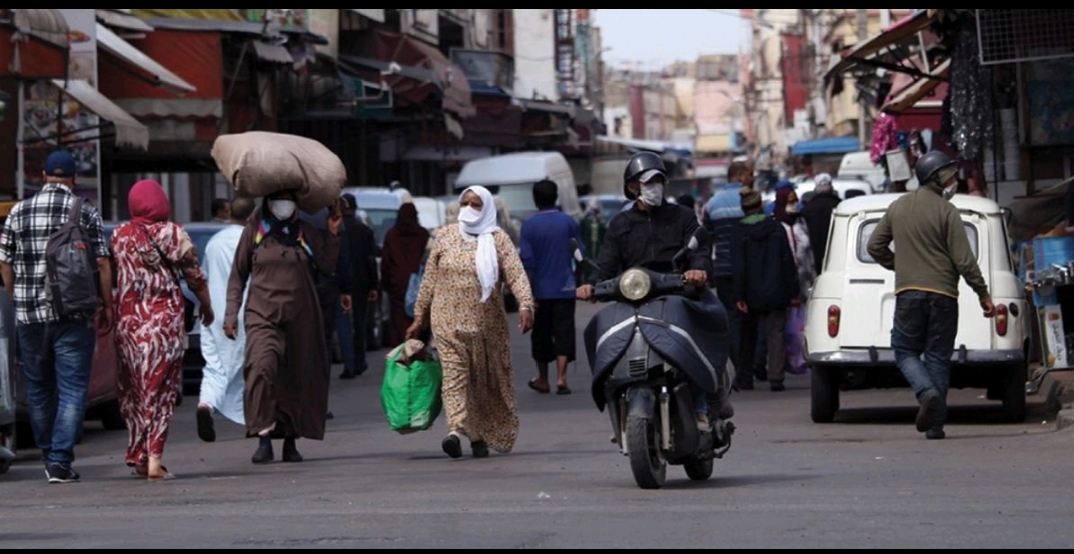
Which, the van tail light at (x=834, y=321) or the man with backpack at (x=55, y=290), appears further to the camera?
the van tail light at (x=834, y=321)

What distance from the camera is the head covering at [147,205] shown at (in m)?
11.6

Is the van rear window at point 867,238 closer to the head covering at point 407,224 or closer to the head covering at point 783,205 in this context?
the head covering at point 783,205

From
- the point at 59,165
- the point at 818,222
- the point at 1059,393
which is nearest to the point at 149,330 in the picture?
the point at 59,165

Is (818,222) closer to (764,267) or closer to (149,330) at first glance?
(764,267)

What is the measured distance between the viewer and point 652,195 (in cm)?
1024

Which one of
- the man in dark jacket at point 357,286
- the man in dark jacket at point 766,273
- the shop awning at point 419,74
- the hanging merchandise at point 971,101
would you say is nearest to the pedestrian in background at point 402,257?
the man in dark jacket at point 357,286

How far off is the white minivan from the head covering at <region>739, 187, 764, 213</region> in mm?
2874

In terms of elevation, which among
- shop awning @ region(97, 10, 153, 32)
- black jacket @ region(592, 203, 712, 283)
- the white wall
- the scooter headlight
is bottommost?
the scooter headlight

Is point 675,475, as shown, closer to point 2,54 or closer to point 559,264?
point 559,264

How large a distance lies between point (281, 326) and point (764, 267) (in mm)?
6225

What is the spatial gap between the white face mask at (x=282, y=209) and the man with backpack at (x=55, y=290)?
1187 millimetres

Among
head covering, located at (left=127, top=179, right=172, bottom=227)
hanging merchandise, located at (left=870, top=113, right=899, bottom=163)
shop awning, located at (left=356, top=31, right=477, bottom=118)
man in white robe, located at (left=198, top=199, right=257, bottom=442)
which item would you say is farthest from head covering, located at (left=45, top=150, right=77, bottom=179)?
shop awning, located at (left=356, top=31, right=477, bottom=118)

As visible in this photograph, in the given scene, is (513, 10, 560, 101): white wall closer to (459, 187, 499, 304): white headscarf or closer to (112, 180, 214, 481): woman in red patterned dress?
(459, 187, 499, 304): white headscarf

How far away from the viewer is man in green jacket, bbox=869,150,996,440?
12391mm
